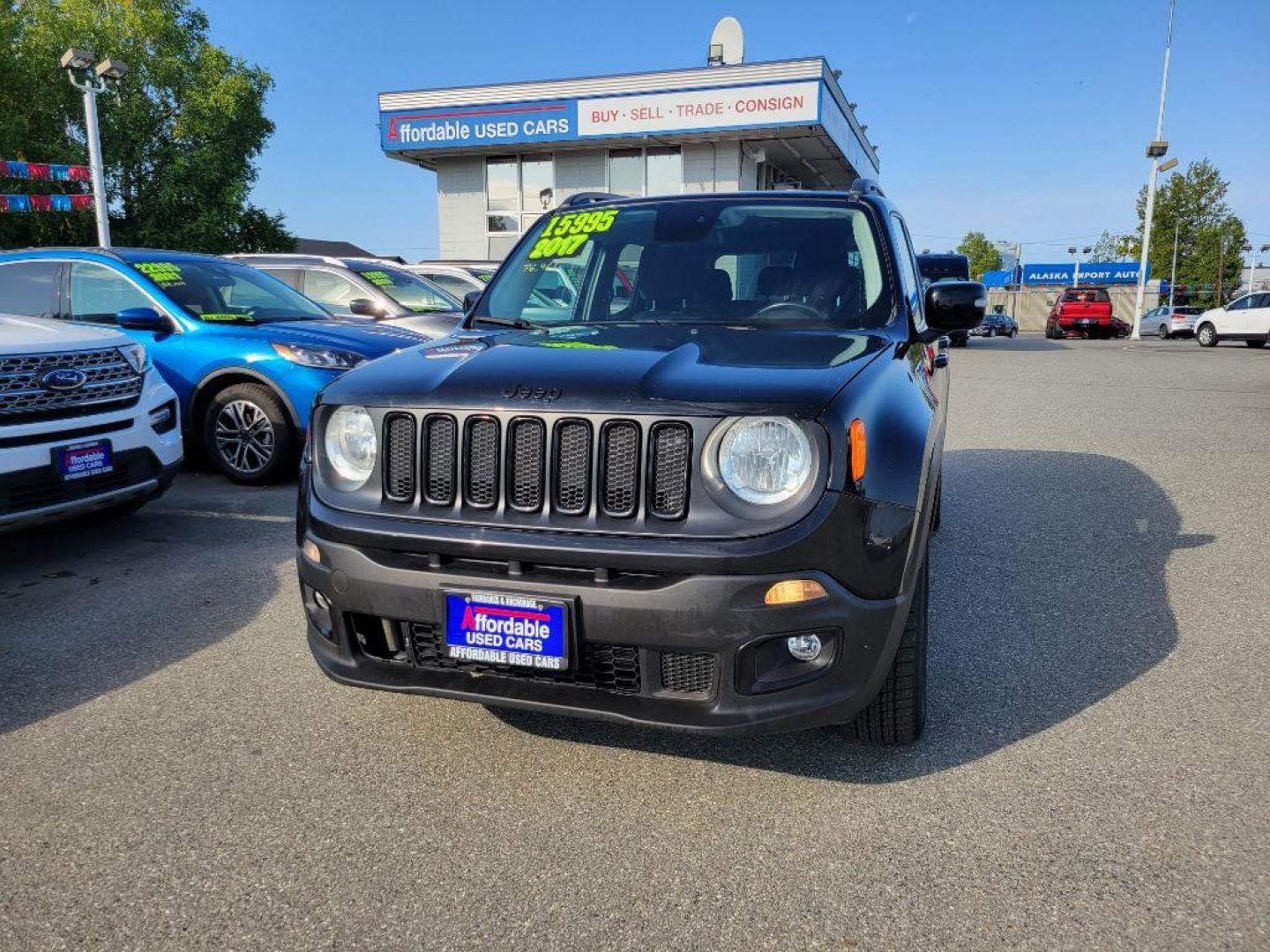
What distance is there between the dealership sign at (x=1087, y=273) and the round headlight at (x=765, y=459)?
6622 cm

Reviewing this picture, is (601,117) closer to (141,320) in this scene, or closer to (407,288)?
(407,288)

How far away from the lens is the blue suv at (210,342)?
614cm

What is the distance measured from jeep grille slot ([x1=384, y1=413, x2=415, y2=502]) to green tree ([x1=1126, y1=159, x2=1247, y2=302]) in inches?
2587

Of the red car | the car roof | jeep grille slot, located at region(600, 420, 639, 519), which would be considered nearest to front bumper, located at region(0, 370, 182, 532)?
the car roof

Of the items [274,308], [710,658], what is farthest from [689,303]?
[274,308]

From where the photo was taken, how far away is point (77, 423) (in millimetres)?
4438

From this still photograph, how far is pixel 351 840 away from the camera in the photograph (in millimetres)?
2264

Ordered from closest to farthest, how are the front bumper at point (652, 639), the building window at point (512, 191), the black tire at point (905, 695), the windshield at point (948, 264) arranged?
the front bumper at point (652, 639)
the black tire at point (905, 695)
the windshield at point (948, 264)
the building window at point (512, 191)

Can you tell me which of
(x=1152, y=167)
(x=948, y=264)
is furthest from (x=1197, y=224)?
(x=948, y=264)

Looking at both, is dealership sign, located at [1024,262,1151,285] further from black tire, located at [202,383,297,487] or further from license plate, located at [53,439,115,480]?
license plate, located at [53,439,115,480]

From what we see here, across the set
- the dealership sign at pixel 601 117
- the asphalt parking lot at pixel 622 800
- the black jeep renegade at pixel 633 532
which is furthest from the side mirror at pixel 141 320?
the dealership sign at pixel 601 117

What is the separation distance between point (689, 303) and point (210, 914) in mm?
2444

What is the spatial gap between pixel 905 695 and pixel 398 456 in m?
1.60

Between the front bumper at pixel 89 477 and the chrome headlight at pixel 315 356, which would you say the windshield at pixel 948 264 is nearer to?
the chrome headlight at pixel 315 356
